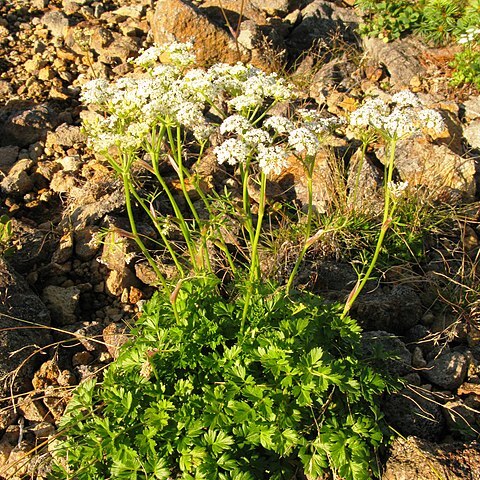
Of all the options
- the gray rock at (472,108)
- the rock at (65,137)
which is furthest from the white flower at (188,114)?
the gray rock at (472,108)

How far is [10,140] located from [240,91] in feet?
10.9

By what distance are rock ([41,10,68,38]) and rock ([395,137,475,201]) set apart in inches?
166

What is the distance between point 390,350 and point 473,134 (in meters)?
2.97

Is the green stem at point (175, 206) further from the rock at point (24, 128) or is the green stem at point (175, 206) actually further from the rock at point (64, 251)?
the rock at point (24, 128)

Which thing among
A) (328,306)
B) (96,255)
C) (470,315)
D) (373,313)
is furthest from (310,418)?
(96,255)

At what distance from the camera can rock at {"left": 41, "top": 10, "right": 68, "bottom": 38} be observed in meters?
6.83

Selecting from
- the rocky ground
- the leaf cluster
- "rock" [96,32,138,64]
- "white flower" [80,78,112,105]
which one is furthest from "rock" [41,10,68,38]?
the leaf cluster

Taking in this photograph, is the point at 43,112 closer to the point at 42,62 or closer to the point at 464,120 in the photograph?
the point at 42,62

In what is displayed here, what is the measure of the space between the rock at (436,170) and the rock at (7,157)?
11.9 ft

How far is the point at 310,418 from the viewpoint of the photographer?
305 centimetres

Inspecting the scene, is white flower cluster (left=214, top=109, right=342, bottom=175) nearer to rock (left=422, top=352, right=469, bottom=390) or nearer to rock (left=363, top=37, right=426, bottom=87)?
rock (left=422, top=352, right=469, bottom=390)

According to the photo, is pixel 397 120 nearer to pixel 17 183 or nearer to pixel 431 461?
pixel 431 461

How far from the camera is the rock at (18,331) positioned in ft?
12.0

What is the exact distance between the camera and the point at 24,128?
5.60m
